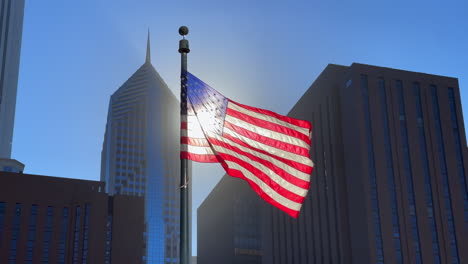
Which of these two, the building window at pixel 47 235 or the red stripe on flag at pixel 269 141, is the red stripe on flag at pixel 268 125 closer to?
A: the red stripe on flag at pixel 269 141

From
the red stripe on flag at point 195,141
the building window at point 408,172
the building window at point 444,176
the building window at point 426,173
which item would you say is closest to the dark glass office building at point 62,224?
the building window at point 408,172

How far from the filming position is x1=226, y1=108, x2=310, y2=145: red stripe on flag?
17578 millimetres

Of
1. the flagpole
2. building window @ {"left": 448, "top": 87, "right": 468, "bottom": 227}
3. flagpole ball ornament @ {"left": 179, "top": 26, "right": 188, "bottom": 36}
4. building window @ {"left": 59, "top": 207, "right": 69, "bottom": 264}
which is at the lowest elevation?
the flagpole

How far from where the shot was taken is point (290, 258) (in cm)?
10288

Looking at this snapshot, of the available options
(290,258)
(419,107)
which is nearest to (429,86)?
(419,107)

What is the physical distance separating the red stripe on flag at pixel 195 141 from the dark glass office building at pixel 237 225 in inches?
4604

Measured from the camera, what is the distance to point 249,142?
17.5 metres

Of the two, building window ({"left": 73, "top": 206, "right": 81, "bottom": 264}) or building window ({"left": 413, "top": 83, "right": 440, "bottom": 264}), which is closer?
building window ({"left": 413, "top": 83, "right": 440, "bottom": 264})

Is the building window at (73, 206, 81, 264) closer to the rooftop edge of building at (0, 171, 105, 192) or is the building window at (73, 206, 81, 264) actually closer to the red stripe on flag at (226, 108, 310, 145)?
the rooftop edge of building at (0, 171, 105, 192)

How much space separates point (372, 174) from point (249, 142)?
66727mm

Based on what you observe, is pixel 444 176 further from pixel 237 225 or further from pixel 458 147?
pixel 237 225

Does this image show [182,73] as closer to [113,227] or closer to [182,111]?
[182,111]

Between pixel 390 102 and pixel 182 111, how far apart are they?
74107 millimetres

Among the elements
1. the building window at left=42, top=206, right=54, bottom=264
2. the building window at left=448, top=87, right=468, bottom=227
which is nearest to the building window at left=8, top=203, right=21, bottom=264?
the building window at left=42, top=206, right=54, bottom=264
